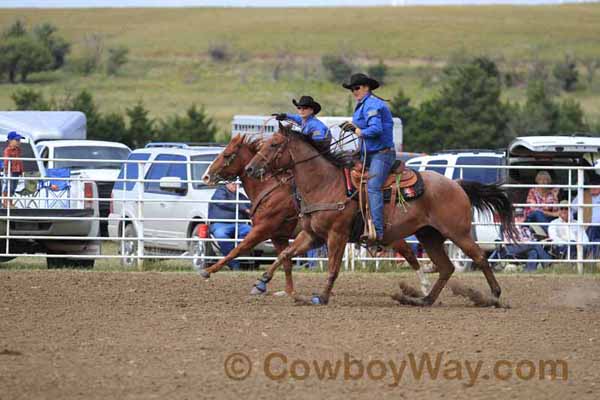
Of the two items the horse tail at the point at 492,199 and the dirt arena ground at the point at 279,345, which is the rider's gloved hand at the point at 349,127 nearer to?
the horse tail at the point at 492,199

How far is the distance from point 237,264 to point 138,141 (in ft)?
72.0

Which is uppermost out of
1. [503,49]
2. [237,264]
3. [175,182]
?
[503,49]

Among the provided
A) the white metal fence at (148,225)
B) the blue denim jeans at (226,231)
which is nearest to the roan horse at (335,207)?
the white metal fence at (148,225)

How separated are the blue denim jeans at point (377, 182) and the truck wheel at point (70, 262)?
256 inches

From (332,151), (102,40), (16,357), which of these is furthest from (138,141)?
(102,40)

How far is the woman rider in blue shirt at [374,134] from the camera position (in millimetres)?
10719

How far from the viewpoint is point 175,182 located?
1533 centimetres

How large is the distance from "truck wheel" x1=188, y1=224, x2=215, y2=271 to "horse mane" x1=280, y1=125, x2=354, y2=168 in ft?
14.9

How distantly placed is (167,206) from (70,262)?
62.9 inches

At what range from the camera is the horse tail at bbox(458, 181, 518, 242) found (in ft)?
38.2

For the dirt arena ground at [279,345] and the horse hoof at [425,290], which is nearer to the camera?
the dirt arena ground at [279,345]

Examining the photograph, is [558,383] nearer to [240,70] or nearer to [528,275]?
[528,275]

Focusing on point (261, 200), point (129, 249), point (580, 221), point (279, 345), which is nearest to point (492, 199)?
point (261, 200)

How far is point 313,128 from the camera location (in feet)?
38.2
